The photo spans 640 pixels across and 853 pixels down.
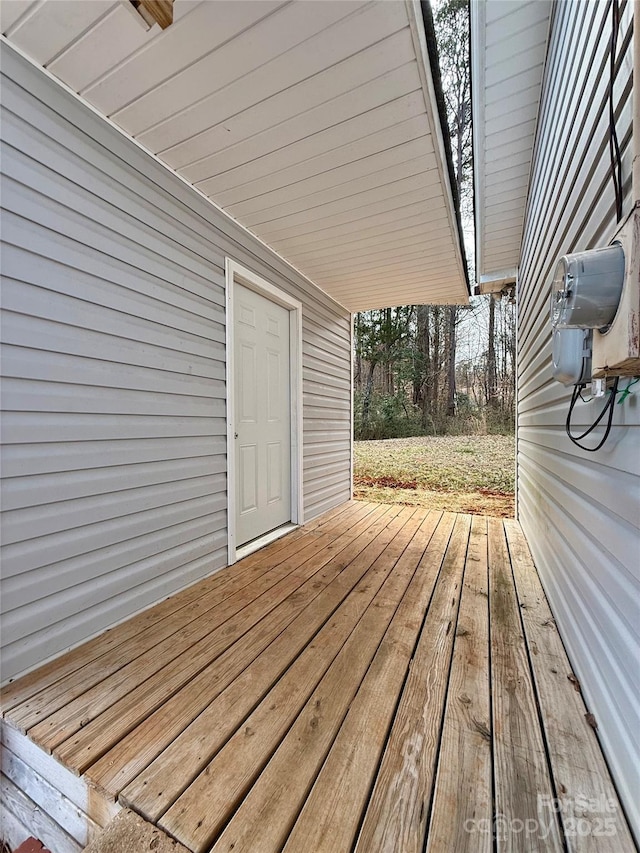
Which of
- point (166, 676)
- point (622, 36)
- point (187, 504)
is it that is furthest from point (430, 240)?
point (166, 676)

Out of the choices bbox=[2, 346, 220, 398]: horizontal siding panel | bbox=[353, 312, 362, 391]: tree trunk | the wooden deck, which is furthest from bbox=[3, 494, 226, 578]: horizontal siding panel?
bbox=[353, 312, 362, 391]: tree trunk

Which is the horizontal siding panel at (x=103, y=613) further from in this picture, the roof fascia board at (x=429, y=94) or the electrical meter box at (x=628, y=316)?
the roof fascia board at (x=429, y=94)

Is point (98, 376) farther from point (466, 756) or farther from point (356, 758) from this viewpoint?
point (466, 756)

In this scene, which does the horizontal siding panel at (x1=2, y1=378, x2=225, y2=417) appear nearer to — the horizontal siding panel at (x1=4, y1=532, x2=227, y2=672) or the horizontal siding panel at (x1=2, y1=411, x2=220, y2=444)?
the horizontal siding panel at (x1=2, y1=411, x2=220, y2=444)

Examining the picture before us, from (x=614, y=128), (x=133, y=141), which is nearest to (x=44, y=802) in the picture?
(x=614, y=128)

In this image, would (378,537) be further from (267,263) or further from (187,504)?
(267,263)

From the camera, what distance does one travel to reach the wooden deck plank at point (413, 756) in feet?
2.69

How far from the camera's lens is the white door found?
8.73 feet

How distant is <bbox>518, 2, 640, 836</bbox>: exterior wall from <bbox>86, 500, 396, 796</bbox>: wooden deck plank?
1061 millimetres

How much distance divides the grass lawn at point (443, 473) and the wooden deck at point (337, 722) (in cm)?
268

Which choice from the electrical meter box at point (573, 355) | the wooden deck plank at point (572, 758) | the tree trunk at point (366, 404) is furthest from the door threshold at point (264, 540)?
the tree trunk at point (366, 404)

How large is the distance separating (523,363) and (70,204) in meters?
3.50

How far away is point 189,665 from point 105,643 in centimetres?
46

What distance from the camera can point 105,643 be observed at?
1546 millimetres
